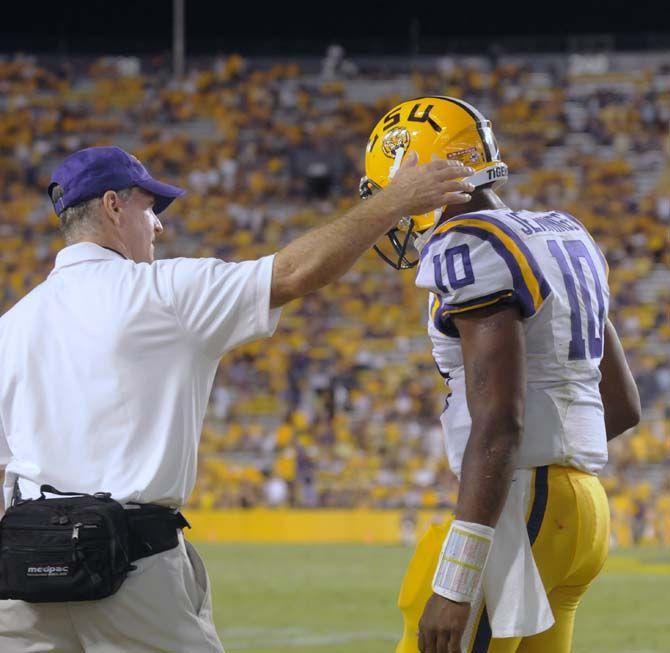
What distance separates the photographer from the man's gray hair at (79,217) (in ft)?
10.1

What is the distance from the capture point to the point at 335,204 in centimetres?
2372

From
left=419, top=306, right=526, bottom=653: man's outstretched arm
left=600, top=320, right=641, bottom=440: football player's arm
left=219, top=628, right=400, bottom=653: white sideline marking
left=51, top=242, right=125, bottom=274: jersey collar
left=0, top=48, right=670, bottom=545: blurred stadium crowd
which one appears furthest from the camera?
left=0, top=48, right=670, bottom=545: blurred stadium crowd

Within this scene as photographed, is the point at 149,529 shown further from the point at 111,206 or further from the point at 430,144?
the point at 430,144

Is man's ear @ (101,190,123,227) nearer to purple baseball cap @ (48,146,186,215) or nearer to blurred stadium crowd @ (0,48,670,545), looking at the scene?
purple baseball cap @ (48,146,186,215)

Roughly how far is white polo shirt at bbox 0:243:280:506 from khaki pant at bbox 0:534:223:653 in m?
0.18

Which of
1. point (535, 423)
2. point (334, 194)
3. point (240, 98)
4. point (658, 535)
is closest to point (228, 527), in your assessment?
point (658, 535)

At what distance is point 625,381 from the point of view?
3281mm

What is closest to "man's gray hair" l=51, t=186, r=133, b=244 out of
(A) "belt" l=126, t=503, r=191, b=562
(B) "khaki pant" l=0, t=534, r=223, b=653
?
(A) "belt" l=126, t=503, r=191, b=562

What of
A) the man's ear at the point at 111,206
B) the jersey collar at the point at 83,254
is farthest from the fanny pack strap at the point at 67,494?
the man's ear at the point at 111,206

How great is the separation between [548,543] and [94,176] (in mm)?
1367

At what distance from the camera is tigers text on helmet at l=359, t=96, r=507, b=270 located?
10.2 ft

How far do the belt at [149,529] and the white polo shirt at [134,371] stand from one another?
0.09 feet

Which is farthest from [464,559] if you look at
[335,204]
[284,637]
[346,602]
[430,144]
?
[335,204]

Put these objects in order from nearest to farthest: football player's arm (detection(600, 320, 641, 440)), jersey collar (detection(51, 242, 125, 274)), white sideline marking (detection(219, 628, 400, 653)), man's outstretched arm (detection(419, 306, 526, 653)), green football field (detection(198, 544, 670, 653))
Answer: man's outstretched arm (detection(419, 306, 526, 653)), jersey collar (detection(51, 242, 125, 274)), football player's arm (detection(600, 320, 641, 440)), white sideline marking (detection(219, 628, 400, 653)), green football field (detection(198, 544, 670, 653))
